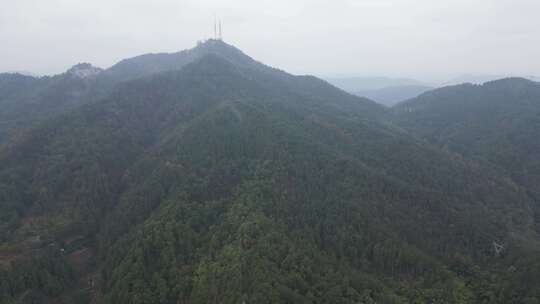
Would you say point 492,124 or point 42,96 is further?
point 42,96

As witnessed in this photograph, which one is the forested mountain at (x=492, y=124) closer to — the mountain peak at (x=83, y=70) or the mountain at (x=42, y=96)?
the mountain at (x=42, y=96)

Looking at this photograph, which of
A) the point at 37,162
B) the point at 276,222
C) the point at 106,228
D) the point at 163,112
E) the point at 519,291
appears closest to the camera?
the point at 519,291

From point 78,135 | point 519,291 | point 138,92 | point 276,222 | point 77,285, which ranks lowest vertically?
point 77,285

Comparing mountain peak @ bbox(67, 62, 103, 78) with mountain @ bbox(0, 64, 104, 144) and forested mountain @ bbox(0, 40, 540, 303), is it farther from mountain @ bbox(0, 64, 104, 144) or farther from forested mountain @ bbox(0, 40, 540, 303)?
forested mountain @ bbox(0, 40, 540, 303)

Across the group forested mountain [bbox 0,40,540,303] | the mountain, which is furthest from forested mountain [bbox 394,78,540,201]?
the mountain

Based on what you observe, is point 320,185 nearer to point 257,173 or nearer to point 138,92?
point 257,173

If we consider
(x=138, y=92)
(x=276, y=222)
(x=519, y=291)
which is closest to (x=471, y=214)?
(x=519, y=291)

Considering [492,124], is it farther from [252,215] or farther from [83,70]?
[83,70]

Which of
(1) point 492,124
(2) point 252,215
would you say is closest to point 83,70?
(2) point 252,215
